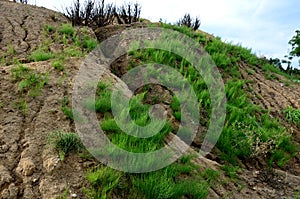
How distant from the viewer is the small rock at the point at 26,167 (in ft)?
10.1

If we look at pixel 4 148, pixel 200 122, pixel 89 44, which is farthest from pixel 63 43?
pixel 4 148

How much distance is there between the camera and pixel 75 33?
8.05 m

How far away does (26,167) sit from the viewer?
3105 millimetres

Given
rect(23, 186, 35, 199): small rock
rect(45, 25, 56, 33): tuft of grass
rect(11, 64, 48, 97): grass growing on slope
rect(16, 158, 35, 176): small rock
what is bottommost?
rect(23, 186, 35, 199): small rock

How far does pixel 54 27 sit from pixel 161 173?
6.33 m

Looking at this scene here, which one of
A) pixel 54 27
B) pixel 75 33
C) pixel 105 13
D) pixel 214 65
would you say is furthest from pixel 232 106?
pixel 105 13

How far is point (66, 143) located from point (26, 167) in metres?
0.43

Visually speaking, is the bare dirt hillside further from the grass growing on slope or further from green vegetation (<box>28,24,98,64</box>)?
green vegetation (<box>28,24,98,64</box>)

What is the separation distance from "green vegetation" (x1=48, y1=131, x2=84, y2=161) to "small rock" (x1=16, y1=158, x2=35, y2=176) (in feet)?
0.92

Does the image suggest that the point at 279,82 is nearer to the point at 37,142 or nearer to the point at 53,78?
the point at 53,78

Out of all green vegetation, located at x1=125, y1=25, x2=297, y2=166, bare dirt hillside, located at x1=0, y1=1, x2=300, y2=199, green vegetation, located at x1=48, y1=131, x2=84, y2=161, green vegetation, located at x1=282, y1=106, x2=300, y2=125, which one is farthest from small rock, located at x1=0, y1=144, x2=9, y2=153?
green vegetation, located at x1=282, y1=106, x2=300, y2=125

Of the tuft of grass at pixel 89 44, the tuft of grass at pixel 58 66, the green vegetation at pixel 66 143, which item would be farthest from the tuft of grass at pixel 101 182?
the tuft of grass at pixel 89 44

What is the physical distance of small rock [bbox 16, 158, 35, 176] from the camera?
3.07 meters

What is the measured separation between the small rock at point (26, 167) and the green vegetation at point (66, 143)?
0.28m
